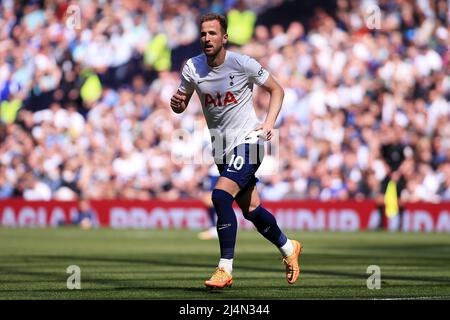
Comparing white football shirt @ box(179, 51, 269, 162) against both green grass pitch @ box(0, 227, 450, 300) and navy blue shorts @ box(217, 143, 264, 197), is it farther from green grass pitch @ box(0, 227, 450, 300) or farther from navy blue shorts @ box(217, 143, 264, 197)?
green grass pitch @ box(0, 227, 450, 300)

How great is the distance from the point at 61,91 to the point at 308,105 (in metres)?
6.91

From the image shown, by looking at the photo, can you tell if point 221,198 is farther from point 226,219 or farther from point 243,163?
point 243,163

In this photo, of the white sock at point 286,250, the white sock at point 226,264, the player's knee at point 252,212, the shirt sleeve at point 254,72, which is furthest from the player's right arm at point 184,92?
the white sock at point 286,250

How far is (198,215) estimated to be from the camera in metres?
26.0

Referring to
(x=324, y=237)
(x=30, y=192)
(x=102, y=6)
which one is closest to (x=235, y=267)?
(x=324, y=237)

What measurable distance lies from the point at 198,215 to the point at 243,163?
16.1 meters

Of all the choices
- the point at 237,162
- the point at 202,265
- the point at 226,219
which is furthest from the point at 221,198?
the point at 202,265

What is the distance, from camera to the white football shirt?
10047mm

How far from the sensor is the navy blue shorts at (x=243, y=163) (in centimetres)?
991

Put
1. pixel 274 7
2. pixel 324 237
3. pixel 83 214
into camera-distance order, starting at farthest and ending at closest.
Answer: pixel 274 7 → pixel 83 214 → pixel 324 237

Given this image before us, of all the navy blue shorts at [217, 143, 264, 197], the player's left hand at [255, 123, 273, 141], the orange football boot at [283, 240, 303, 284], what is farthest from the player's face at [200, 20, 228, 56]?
the orange football boot at [283, 240, 303, 284]

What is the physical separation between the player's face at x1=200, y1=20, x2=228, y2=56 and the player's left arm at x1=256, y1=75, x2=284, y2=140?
2.08ft

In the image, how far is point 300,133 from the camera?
25438 millimetres
